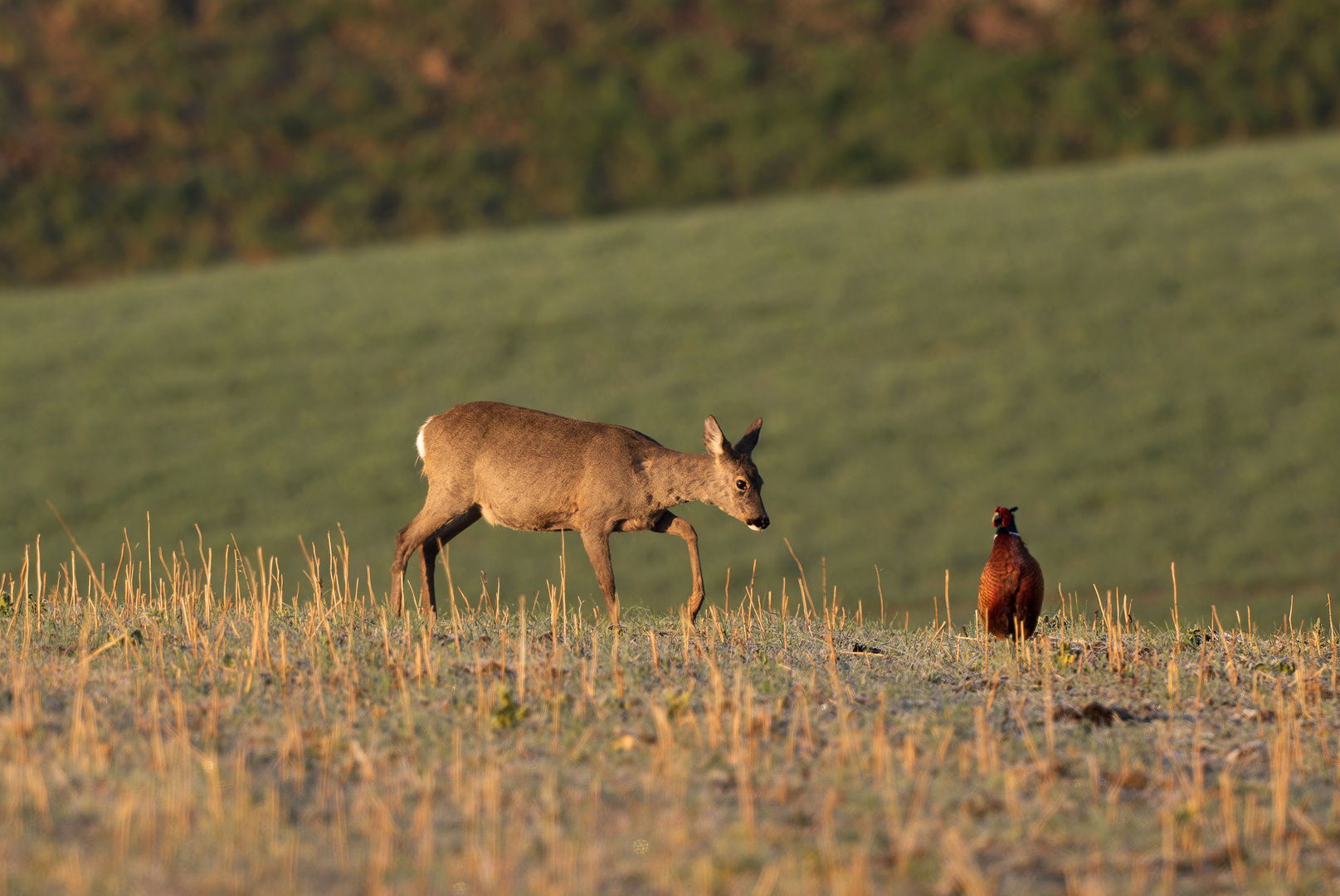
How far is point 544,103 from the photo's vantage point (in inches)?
2106

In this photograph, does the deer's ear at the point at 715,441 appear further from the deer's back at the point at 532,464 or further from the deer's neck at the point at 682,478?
the deer's back at the point at 532,464

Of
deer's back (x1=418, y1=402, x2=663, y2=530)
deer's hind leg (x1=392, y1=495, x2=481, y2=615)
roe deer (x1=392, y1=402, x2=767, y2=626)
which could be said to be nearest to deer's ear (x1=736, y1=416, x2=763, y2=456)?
roe deer (x1=392, y1=402, x2=767, y2=626)

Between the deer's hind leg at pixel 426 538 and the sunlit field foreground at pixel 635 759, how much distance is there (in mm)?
581

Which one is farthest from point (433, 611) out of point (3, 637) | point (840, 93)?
point (840, 93)

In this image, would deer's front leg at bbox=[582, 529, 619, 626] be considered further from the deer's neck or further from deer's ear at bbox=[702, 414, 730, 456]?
deer's ear at bbox=[702, 414, 730, 456]

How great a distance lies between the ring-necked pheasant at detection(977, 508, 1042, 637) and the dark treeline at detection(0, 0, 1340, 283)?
41670 millimetres

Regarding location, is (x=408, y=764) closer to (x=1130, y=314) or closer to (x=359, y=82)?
(x=1130, y=314)

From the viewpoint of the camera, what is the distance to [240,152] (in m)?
51.5

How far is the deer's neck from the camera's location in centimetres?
945

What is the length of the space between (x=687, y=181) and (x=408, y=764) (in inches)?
1805

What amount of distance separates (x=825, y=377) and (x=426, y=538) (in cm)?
2303

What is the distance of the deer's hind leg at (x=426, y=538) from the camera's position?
32.7 ft

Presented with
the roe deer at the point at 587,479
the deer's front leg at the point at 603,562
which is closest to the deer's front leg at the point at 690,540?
the roe deer at the point at 587,479

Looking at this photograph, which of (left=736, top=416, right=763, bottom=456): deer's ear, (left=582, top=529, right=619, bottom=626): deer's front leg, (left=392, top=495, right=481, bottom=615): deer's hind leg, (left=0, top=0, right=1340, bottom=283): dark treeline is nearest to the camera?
(left=582, top=529, right=619, bottom=626): deer's front leg
